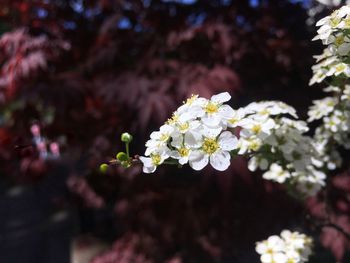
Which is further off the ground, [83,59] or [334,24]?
[83,59]

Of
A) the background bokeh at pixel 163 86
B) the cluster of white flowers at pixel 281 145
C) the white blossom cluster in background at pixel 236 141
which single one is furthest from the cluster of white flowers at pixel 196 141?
the background bokeh at pixel 163 86

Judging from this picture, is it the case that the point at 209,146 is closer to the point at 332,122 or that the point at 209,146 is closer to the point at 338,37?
the point at 338,37

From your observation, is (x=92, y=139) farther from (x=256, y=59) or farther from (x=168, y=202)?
(x=256, y=59)

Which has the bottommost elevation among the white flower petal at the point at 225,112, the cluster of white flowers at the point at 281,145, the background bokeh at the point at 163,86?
the white flower petal at the point at 225,112

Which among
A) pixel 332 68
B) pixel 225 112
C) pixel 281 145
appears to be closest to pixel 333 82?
pixel 332 68

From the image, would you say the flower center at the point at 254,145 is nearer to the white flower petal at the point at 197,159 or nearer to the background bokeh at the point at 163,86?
the white flower petal at the point at 197,159

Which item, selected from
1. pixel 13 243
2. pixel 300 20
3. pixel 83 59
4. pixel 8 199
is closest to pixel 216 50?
pixel 300 20
